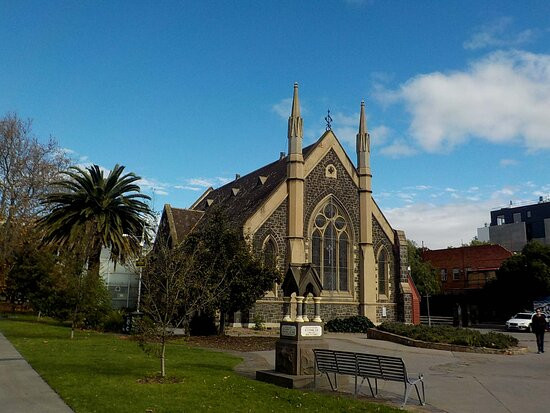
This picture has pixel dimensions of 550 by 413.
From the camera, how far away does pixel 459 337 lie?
23.4 metres

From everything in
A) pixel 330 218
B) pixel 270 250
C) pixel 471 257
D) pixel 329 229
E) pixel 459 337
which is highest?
pixel 471 257

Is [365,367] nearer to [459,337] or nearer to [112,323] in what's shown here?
[459,337]

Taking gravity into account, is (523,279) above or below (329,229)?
below

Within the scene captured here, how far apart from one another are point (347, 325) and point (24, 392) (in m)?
24.8

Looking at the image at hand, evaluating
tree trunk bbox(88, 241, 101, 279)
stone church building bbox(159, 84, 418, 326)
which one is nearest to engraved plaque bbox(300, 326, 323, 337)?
stone church building bbox(159, 84, 418, 326)

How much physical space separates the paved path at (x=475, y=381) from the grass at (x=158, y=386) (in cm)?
185

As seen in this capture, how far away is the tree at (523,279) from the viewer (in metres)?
44.2

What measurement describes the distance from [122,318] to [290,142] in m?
15.5

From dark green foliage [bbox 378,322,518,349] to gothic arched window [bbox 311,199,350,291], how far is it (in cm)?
976

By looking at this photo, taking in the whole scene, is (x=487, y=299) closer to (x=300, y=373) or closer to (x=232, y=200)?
(x=232, y=200)

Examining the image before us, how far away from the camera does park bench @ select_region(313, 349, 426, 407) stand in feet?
35.2

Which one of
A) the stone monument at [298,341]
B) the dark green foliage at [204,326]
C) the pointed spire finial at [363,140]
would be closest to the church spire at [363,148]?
the pointed spire finial at [363,140]

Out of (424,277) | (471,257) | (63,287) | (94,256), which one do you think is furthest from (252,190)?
(471,257)

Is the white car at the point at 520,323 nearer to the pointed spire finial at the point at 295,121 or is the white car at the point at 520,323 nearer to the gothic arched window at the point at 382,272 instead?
the gothic arched window at the point at 382,272
